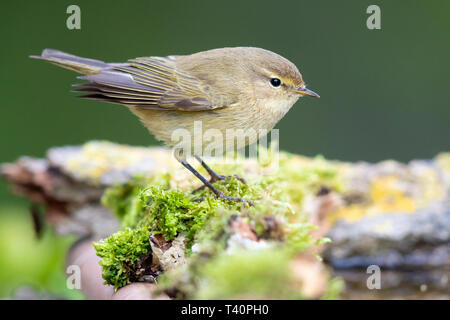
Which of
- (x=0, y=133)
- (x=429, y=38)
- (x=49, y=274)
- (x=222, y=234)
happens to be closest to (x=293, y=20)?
(x=429, y=38)

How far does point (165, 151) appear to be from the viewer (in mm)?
4246

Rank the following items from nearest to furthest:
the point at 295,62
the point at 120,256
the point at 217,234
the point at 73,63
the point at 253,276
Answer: the point at 253,276
the point at 217,234
the point at 120,256
the point at 73,63
the point at 295,62

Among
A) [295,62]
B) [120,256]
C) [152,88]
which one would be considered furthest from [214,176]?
[295,62]

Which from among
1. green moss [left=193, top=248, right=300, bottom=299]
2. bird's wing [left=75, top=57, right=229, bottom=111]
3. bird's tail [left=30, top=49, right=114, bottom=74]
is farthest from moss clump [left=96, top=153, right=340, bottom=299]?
bird's tail [left=30, top=49, right=114, bottom=74]

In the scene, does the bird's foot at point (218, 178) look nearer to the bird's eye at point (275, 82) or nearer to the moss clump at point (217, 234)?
the moss clump at point (217, 234)

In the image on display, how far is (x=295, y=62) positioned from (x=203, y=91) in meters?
4.05

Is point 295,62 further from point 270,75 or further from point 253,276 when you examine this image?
point 253,276

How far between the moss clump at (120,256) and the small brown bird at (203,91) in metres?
0.95

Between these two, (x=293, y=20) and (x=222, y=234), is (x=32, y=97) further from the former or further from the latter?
(x=222, y=234)

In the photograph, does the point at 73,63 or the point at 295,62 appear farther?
the point at 295,62

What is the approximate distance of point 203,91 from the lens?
3.20m

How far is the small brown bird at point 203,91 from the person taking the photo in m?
3.15

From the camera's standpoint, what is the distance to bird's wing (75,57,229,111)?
3.14 m

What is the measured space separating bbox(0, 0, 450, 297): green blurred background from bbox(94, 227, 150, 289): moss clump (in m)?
4.73
